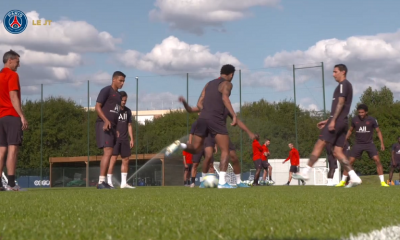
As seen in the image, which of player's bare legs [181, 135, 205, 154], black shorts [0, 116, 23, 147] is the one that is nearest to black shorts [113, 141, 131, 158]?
player's bare legs [181, 135, 205, 154]

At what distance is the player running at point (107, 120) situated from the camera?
11055 millimetres

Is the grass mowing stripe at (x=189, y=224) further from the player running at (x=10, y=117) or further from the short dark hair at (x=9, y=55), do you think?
the short dark hair at (x=9, y=55)

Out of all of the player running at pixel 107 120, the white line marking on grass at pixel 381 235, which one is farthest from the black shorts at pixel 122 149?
the white line marking on grass at pixel 381 235

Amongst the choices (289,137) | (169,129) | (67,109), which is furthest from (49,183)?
(169,129)

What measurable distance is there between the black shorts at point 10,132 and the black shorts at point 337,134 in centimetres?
530

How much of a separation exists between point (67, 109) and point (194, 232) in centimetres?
5147

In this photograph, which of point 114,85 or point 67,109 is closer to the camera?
point 114,85

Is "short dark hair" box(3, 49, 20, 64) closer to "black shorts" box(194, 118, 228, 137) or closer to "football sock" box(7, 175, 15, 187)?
"football sock" box(7, 175, 15, 187)

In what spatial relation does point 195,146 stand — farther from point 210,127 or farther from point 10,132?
point 10,132

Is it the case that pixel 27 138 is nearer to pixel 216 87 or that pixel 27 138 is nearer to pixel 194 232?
pixel 216 87

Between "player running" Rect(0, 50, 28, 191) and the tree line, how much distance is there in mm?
18705

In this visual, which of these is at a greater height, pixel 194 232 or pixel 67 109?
pixel 67 109

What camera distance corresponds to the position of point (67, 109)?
173 ft

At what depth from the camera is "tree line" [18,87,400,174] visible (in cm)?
3052
